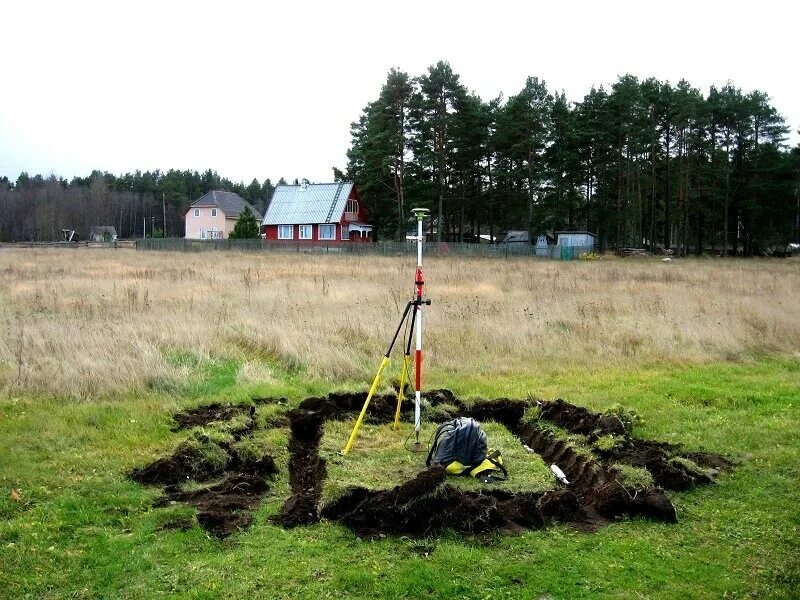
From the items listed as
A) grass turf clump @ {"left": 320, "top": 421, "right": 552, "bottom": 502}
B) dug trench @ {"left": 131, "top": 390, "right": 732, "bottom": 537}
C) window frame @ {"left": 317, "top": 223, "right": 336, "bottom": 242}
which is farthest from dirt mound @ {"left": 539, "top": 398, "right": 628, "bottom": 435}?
window frame @ {"left": 317, "top": 223, "right": 336, "bottom": 242}

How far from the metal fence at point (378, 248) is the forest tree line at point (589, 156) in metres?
4.04

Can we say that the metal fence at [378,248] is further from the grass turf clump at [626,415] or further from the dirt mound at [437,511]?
the dirt mound at [437,511]

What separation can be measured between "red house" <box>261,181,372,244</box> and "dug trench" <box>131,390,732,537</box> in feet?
160

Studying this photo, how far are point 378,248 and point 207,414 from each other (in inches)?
1492

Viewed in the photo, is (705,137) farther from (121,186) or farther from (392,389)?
(121,186)

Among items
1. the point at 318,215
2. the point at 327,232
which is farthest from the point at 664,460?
the point at 318,215

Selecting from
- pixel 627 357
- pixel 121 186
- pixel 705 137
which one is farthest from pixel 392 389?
pixel 121 186

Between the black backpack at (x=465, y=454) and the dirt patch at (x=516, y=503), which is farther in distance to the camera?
the black backpack at (x=465, y=454)

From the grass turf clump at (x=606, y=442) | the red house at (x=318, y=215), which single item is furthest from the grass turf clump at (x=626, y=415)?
the red house at (x=318, y=215)

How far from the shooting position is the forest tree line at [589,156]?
4641 cm

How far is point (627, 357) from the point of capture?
1090cm

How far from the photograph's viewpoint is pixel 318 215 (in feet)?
186

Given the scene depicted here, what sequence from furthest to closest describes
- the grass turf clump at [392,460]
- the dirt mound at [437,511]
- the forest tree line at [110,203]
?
the forest tree line at [110,203]
the grass turf clump at [392,460]
the dirt mound at [437,511]

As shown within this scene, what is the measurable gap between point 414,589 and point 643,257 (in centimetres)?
4452
